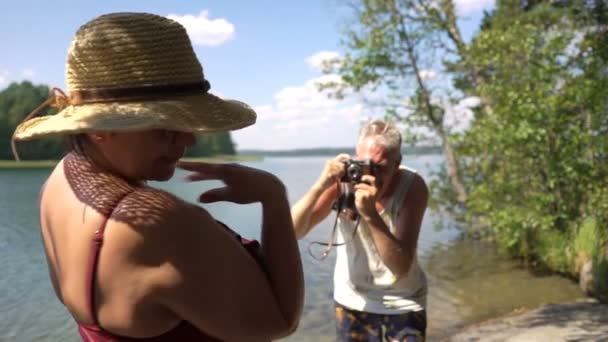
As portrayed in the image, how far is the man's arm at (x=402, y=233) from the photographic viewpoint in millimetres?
2271

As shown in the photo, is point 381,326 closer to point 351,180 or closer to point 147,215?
point 351,180

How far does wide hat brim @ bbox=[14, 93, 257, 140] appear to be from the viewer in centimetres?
97

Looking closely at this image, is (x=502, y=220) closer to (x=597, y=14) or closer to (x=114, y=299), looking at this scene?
(x=597, y=14)

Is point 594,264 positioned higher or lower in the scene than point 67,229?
lower

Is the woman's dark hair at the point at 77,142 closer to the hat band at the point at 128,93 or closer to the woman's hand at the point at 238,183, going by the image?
the hat band at the point at 128,93

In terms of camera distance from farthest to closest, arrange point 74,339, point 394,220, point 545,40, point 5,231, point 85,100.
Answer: point 5,231 → point 545,40 → point 74,339 → point 394,220 → point 85,100

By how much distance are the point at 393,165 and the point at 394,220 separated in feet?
0.87

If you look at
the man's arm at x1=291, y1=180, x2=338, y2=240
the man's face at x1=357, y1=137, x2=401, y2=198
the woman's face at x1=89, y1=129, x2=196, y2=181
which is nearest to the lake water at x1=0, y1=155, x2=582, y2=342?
the man's arm at x1=291, y1=180, x2=338, y2=240

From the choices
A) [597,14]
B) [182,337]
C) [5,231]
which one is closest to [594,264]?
[597,14]

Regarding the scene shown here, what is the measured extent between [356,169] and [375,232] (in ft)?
1.07

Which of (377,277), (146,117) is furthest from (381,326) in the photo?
(146,117)

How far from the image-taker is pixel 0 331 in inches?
255

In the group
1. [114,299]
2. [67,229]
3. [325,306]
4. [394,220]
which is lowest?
[325,306]

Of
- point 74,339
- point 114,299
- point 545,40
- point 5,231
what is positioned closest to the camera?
point 114,299
